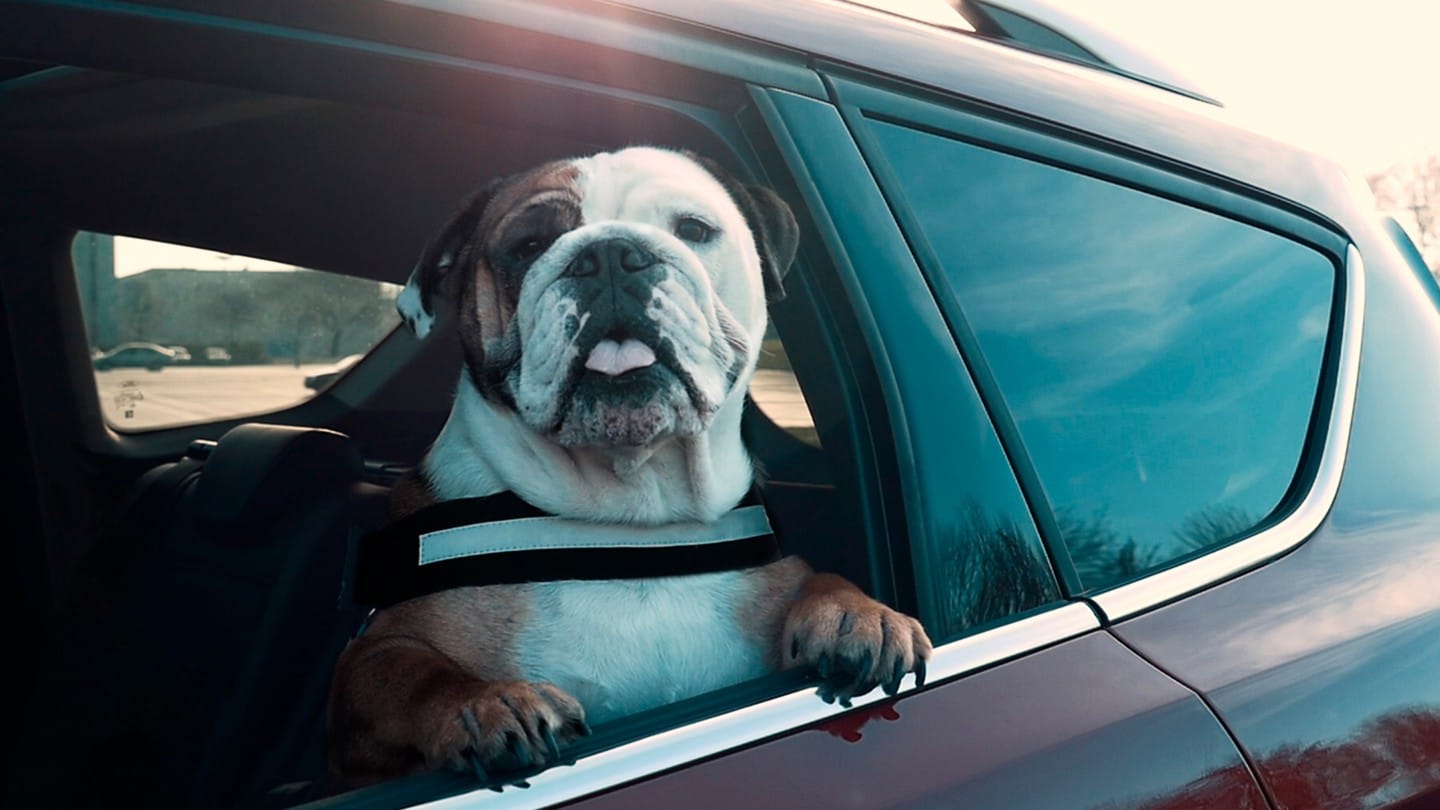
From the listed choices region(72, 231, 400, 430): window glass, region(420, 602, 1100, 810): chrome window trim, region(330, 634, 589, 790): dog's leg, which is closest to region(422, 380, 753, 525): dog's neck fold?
region(330, 634, 589, 790): dog's leg

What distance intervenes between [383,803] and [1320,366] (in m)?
1.40

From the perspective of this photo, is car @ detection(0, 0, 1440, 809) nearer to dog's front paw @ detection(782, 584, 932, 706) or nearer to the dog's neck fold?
dog's front paw @ detection(782, 584, 932, 706)

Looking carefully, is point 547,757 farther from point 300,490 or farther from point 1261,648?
point 300,490

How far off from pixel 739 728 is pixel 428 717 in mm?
360

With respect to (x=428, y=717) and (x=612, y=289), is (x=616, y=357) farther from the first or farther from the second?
(x=428, y=717)

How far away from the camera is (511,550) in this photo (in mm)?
1737

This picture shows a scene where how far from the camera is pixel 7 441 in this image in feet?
8.90

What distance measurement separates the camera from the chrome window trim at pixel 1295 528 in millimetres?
1635

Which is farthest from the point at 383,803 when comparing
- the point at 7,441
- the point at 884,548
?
the point at 7,441

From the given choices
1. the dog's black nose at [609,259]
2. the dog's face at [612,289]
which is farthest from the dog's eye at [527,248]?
the dog's black nose at [609,259]

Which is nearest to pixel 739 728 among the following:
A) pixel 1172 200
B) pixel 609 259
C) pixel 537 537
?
pixel 537 537

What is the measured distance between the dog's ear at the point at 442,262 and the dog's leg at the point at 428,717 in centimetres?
50

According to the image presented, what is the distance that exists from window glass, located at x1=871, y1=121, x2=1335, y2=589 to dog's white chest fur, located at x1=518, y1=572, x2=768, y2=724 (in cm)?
47

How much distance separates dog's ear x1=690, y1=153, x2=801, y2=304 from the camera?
5.83 ft
